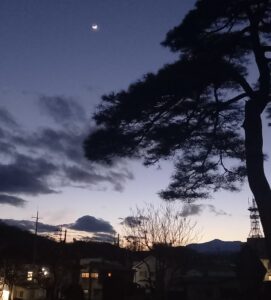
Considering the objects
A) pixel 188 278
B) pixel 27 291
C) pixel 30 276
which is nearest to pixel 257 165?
pixel 188 278

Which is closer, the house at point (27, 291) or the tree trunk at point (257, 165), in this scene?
the tree trunk at point (257, 165)

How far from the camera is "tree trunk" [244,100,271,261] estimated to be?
7066 millimetres

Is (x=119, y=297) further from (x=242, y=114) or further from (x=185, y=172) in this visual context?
(x=242, y=114)

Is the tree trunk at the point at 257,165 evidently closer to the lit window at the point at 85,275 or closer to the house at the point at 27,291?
the lit window at the point at 85,275

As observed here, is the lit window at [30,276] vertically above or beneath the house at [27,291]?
above

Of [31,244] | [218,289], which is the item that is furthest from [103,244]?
[218,289]

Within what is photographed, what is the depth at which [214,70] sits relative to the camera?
777 cm

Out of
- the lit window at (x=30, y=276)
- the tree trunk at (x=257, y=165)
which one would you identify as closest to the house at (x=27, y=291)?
the lit window at (x=30, y=276)

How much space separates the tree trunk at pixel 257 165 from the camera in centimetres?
707

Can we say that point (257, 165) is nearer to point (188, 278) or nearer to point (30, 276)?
point (188, 278)

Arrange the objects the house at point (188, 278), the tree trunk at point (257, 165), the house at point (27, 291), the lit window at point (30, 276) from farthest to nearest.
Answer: the lit window at point (30, 276) < the house at point (27, 291) < the house at point (188, 278) < the tree trunk at point (257, 165)

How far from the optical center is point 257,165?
739 cm

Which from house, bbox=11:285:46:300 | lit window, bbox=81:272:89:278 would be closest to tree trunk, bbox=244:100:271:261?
lit window, bbox=81:272:89:278

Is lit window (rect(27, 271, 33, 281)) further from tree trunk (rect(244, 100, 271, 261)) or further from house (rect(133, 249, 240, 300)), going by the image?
tree trunk (rect(244, 100, 271, 261))
